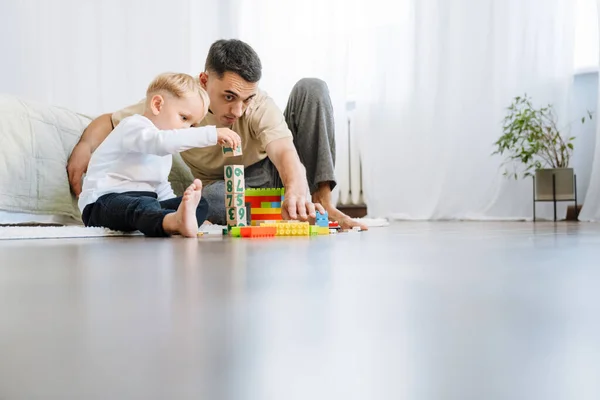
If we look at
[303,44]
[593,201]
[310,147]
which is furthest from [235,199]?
[303,44]

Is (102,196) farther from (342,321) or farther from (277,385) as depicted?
(277,385)

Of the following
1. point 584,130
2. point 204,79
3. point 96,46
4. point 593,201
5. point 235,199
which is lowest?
point 593,201

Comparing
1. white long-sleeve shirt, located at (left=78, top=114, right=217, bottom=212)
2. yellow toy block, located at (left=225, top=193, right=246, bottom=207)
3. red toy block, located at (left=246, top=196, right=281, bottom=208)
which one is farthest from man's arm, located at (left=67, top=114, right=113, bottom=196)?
yellow toy block, located at (left=225, top=193, right=246, bottom=207)

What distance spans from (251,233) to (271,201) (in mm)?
348

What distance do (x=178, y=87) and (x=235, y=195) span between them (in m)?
0.45

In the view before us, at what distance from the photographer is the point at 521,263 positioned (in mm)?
773

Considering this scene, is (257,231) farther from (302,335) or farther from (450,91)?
(450,91)

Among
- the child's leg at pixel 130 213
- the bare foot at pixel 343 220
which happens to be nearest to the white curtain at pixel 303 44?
the bare foot at pixel 343 220

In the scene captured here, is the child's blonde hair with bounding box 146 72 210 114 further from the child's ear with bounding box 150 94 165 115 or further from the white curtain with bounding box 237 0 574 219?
the white curtain with bounding box 237 0 574 219

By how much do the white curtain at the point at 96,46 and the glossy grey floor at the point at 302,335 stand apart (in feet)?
12.3

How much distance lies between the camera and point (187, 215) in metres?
1.53

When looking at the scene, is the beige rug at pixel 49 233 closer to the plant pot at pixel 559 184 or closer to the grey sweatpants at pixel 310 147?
the grey sweatpants at pixel 310 147

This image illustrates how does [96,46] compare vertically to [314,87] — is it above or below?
above

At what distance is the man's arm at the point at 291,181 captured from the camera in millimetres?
1705
